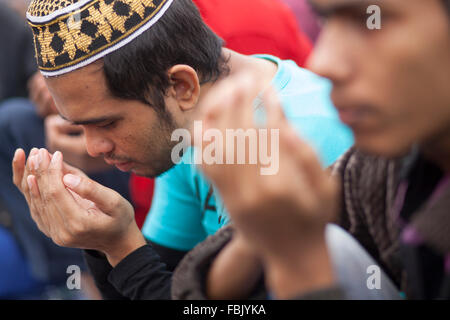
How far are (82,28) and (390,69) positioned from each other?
3.11ft

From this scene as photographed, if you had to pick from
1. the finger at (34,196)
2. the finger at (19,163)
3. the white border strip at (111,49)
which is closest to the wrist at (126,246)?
the finger at (34,196)

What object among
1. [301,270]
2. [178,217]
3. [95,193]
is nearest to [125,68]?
[95,193]

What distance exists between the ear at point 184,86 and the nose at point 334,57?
81 centimetres

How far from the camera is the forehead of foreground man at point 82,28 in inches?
59.5

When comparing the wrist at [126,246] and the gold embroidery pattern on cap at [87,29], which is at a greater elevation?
the gold embroidery pattern on cap at [87,29]

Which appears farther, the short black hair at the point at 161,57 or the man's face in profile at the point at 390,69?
the short black hair at the point at 161,57

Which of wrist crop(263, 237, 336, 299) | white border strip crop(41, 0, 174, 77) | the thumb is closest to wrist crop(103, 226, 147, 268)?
the thumb

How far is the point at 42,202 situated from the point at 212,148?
0.89 metres

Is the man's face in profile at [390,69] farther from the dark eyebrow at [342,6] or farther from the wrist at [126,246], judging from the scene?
the wrist at [126,246]

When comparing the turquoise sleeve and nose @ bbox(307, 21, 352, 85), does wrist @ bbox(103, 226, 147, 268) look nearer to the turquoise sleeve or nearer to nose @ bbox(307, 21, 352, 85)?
the turquoise sleeve

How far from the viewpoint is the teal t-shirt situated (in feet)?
5.04

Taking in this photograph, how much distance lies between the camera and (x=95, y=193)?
1.45 metres

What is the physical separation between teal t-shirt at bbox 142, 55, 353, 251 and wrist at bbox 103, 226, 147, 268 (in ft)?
0.77
